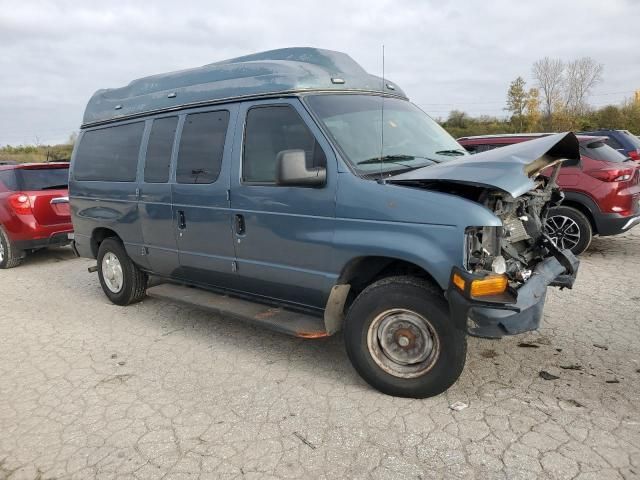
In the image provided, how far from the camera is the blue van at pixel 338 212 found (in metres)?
3.13

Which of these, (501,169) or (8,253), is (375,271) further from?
(8,253)

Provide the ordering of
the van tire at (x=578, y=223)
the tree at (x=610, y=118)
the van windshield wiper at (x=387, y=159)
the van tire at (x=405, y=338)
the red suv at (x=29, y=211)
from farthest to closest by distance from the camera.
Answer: the tree at (x=610, y=118) < the red suv at (x=29, y=211) < the van tire at (x=578, y=223) < the van windshield wiper at (x=387, y=159) < the van tire at (x=405, y=338)

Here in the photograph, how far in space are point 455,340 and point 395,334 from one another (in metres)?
0.42

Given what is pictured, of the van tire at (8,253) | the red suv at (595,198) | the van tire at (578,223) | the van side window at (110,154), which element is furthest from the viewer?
the van tire at (8,253)

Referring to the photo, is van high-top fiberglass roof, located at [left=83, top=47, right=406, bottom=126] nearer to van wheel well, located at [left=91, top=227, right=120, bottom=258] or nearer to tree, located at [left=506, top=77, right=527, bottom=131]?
van wheel well, located at [left=91, top=227, right=120, bottom=258]

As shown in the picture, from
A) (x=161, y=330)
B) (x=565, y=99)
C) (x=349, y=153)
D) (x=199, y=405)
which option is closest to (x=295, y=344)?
(x=199, y=405)

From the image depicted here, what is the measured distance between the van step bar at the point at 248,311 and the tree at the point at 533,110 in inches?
1534

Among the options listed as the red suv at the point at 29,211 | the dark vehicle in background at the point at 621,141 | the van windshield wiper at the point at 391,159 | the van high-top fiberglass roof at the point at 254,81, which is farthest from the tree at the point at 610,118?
the van windshield wiper at the point at 391,159

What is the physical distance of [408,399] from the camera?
3441 millimetres

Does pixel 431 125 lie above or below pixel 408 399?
above

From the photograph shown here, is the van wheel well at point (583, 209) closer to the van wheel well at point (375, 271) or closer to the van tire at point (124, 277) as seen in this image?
the van wheel well at point (375, 271)

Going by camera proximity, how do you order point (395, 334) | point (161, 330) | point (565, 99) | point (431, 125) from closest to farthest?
1. point (395, 334)
2. point (431, 125)
3. point (161, 330)
4. point (565, 99)

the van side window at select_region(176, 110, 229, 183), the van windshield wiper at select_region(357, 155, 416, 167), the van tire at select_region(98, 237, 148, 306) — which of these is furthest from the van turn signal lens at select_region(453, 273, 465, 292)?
the van tire at select_region(98, 237, 148, 306)

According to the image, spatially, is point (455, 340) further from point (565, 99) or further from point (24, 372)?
point (565, 99)
